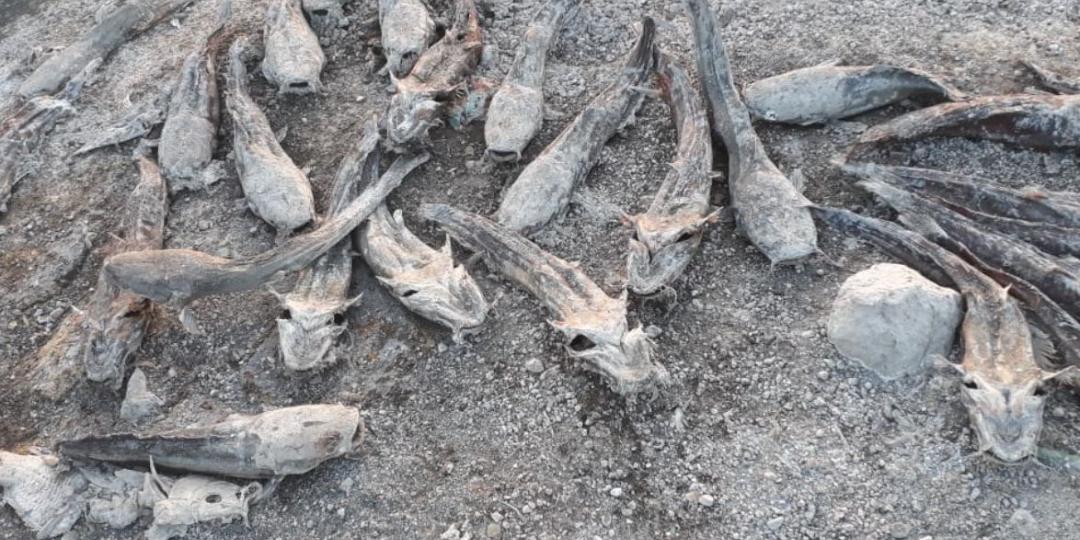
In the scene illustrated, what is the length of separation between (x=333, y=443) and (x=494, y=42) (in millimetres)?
4517

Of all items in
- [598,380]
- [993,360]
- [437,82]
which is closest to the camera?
[993,360]

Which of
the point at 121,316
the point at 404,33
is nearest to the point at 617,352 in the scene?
the point at 121,316

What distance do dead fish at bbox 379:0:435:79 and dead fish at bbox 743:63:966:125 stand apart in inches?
124

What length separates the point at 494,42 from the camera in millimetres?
7645

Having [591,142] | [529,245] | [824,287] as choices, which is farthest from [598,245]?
[824,287]

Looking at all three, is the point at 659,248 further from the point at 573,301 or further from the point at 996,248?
the point at 996,248

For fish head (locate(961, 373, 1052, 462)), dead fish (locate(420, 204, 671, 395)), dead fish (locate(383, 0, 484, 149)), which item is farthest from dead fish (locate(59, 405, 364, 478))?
fish head (locate(961, 373, 1052, 462))

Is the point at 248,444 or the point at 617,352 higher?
the point at 617,352

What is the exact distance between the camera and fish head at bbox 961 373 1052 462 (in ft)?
13.4

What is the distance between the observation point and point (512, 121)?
6.39 meters

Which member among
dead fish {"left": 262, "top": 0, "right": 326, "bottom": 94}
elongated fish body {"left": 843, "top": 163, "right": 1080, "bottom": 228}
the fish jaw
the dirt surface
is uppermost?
dead fish {"left": 262, "top": 0, "right": 326, "bottom": 94}

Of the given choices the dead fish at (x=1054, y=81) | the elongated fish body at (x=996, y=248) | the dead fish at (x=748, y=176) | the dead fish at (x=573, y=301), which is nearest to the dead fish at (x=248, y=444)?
the dead fish at (x=573, y=301)

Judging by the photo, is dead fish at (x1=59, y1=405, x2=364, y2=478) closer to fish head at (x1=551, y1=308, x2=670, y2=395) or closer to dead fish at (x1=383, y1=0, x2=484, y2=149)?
fish head at (x1=551, y1=308, x2=670, y2=395)

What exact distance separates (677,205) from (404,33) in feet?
11.0
